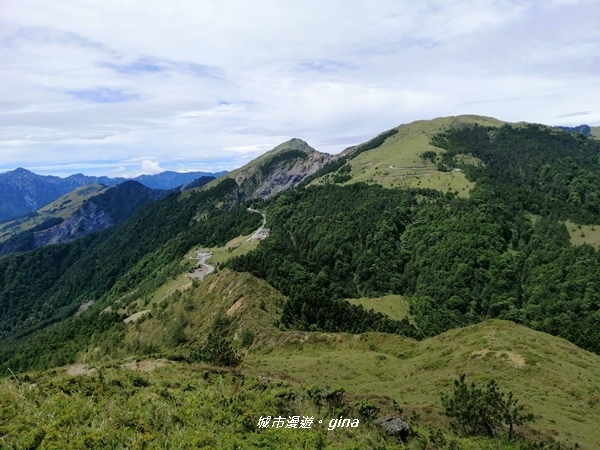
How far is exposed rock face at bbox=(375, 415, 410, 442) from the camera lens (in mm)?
31992

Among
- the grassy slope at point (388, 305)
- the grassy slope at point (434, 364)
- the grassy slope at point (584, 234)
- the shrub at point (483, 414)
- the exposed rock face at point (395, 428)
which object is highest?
the exposed rock face at point (395, 428)

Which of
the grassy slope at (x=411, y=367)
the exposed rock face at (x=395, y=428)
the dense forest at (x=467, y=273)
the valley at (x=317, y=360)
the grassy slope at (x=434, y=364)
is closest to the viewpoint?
the valley at (x=317, y=360)

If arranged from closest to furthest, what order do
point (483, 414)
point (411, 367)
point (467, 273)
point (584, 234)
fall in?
point (483, 414), point (411, 367), point (467, 273), point (584, 234)

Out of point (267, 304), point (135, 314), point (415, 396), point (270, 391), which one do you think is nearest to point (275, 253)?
point (135, 314)

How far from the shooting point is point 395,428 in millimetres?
32344

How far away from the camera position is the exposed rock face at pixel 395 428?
32.0 meters

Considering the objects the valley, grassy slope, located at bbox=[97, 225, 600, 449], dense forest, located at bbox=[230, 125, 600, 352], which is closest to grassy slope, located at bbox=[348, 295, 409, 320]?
the valley

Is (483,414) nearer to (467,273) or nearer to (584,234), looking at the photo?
(467,273)

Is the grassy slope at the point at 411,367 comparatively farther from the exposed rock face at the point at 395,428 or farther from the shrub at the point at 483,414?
the exposed rock face at the point at 395,428

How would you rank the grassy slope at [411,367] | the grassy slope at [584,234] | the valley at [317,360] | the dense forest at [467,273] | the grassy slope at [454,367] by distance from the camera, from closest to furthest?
the valley at [317,360] < the grassy slope at [411,367] < the grassy slope at [454,367] < the dense forest at [467,273] < the grassy slope at [584,234]

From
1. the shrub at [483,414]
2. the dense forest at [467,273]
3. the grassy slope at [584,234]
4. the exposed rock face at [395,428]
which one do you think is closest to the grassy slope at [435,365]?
the shrub at [483,414]

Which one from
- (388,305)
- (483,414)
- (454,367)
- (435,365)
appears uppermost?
(483,414)

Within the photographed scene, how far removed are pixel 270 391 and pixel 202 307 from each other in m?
66.7

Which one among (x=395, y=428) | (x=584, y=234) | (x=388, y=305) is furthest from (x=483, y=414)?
(x=584, y=234)
